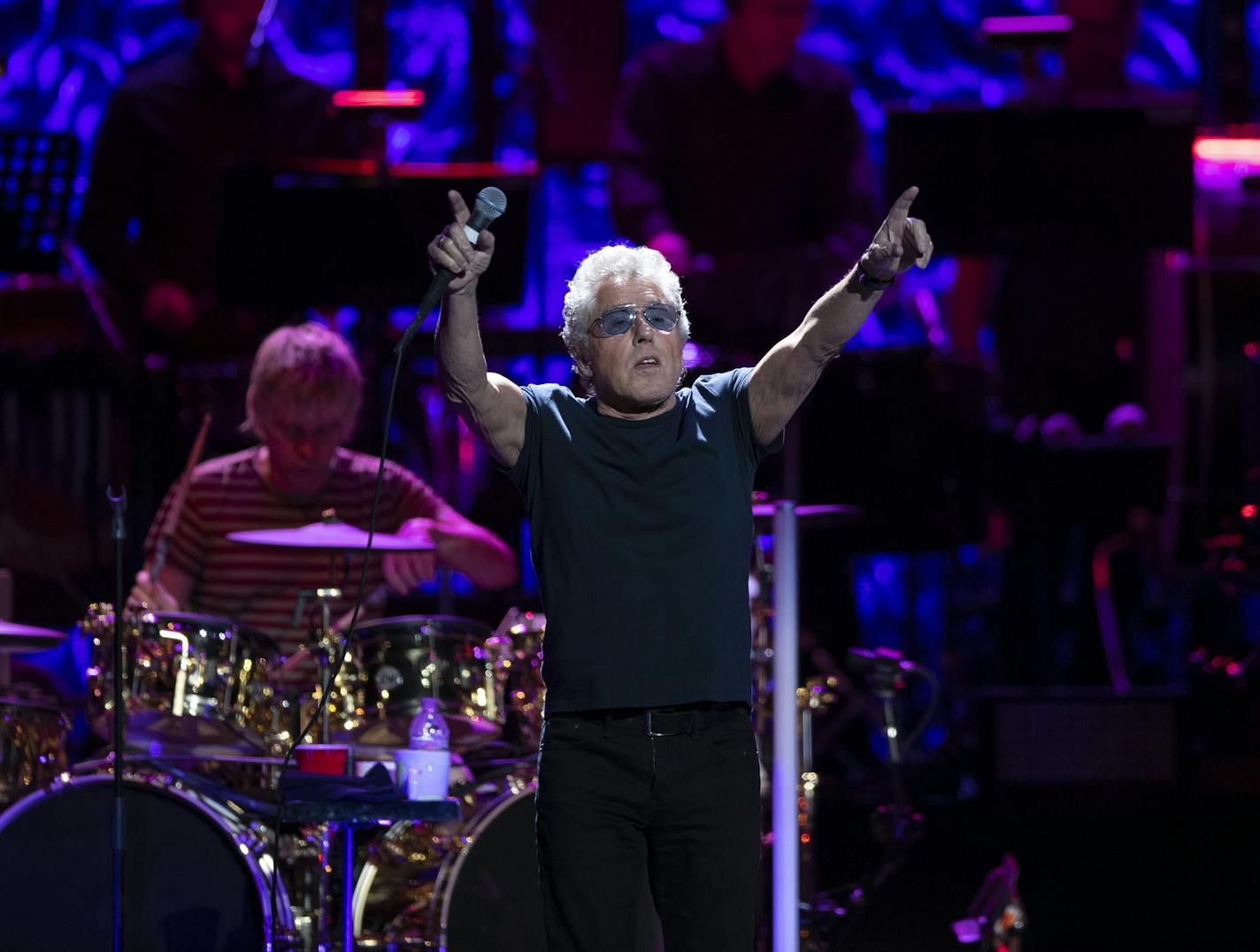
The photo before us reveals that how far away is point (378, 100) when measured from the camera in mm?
7762

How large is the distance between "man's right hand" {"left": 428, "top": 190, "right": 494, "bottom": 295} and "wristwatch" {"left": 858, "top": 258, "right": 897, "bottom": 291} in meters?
0.64

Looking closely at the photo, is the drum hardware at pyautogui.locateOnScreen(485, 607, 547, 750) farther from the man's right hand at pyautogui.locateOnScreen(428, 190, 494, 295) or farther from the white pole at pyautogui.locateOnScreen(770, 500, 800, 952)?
the man's right hand at pyautogui.locateOnScreen(428, 190, 494, 295)

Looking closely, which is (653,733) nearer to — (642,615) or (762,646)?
(642,615)

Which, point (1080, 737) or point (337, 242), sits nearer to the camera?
point (337, 242)

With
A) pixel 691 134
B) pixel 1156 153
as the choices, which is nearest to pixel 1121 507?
pixel 1156 153

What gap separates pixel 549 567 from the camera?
3076 millimetres

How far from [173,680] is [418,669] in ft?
2.10

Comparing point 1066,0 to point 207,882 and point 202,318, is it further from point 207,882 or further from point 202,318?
point 207,882

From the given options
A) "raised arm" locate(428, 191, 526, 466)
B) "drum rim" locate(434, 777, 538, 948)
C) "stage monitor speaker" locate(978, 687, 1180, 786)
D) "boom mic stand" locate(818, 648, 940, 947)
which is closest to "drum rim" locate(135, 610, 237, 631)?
"drum rim" locate(434, 777, 538, 948)

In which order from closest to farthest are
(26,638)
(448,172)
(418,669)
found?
(26,638)
(418,669)
(448,172)

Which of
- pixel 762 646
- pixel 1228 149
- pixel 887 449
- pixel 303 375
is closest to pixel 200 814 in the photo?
pixel 762 646

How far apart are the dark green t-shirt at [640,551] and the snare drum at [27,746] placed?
6.73 ft

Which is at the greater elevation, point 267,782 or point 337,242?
point 337,242

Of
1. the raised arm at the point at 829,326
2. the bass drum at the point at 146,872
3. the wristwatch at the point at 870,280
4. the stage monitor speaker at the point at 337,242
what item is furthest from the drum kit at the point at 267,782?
the stage monitor speaker at the point at 337,242
